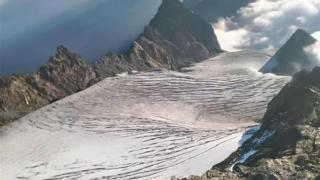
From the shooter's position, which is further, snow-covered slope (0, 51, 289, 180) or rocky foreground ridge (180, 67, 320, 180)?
snow-covered slope (0, 51, 289, 180)

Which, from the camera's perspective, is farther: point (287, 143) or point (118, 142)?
point (118, 142)

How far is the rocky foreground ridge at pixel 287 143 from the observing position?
98.3 m

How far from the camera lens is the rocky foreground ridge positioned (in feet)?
323

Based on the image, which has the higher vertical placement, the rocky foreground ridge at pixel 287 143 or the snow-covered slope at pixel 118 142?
the rocky foreground ridge at pixel 287 143

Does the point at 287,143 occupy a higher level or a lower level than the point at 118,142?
higher

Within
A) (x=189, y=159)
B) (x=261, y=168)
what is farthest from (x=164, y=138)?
(x=261, y=168)

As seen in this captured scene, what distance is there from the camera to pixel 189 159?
461 ft

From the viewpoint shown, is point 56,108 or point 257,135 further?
point 56,108

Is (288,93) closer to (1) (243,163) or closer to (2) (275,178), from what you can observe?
(1) (243,163)

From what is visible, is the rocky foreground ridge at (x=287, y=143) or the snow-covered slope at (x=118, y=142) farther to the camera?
A: the snow-covered slope at (x=118, y=142)

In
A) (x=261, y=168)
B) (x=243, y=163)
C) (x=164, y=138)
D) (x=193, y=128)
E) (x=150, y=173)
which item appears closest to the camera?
(x=261, y=168)

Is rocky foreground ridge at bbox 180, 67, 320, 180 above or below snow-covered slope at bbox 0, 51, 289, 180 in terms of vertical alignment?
above

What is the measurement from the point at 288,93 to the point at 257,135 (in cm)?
1818

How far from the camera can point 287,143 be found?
116062 millimetres
